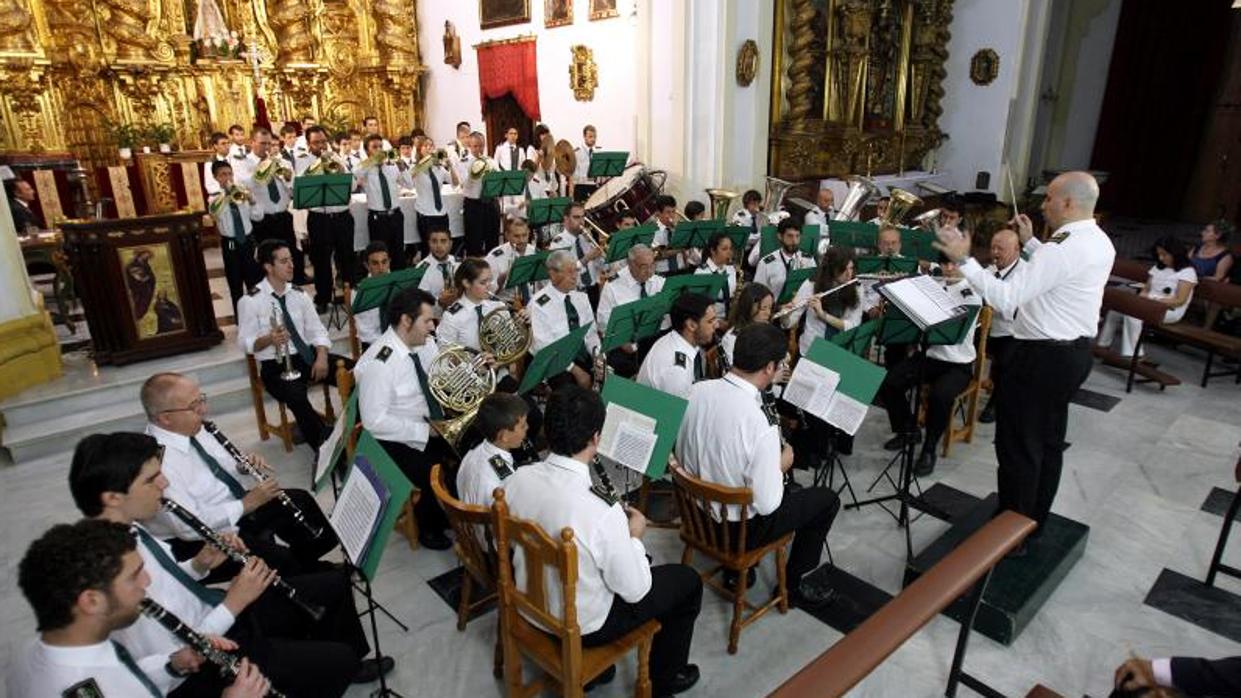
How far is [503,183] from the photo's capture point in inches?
Answer: 340

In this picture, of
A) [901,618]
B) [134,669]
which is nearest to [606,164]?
[901,618]

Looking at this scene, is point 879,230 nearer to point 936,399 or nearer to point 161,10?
point 936,399

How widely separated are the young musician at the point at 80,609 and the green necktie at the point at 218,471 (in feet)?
4.52

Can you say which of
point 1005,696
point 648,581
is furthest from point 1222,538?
point 648,581

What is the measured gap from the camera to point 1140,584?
427 centimetres

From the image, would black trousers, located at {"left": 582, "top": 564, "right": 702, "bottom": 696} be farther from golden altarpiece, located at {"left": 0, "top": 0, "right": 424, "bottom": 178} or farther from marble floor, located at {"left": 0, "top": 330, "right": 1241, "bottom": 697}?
golden altarpiece, located at {"left": 0, "top": 0, "right": 424, "bottom": 178}

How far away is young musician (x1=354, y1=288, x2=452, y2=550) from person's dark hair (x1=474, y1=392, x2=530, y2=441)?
115 centimetres

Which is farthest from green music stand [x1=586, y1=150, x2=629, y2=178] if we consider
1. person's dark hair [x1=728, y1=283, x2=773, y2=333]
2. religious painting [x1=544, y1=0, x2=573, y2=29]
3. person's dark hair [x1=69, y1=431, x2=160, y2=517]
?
person's dark hair [x1=69, y1=431, x2=160, y2=517]

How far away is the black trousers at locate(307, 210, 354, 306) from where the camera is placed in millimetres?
8445

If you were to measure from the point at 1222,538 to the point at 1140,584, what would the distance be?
50 centimetres

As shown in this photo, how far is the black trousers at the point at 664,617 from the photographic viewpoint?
2.93m

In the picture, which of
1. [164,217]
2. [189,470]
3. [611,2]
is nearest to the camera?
[189,470]

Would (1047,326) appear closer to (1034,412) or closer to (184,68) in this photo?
(1034,412)

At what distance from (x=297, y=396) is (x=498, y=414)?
8.87 ft
